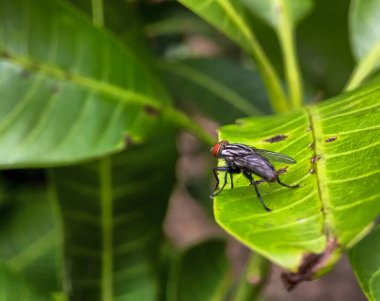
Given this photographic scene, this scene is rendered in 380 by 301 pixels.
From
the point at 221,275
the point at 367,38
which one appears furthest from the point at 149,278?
the point at 367,38

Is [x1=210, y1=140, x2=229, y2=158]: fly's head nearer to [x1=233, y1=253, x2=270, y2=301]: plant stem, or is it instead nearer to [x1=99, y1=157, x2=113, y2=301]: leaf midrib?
[x1=233, y1=253, x2=270, y2=301]: plant stem

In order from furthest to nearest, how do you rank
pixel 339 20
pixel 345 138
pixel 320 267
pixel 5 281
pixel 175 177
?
pixel 339 20, pixel 175 177, pixel 5 281, pixel 345 138, pixel 320 267

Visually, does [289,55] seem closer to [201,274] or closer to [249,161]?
[249,161]

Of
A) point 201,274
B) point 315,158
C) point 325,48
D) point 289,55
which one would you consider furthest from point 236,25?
point 325,48

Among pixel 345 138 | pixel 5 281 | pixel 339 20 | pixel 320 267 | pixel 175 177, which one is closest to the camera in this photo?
pixel 320 267

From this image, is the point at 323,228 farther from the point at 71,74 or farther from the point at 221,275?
the point at 221,275

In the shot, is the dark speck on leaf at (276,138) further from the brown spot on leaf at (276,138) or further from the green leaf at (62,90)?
the green leaf at (62,90)

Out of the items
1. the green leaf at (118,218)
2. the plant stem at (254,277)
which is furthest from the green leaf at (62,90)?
the plant stem at (254,277)

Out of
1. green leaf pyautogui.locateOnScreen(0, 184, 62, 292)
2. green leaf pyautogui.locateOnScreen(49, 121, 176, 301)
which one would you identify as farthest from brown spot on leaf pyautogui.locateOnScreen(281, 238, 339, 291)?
green leaf pyautogui.locateOnScreen(0, 184, 62, 292)
